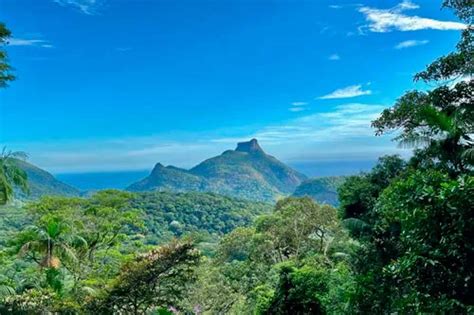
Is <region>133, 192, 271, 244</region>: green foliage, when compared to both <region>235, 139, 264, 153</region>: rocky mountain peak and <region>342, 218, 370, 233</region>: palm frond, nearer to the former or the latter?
<region>342, 218, 370, 233</region>: palm frond

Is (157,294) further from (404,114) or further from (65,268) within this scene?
(404,114)

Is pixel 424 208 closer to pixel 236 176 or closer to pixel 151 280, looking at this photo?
pixel 151 280

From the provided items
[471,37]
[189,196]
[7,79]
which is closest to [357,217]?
[471,37]

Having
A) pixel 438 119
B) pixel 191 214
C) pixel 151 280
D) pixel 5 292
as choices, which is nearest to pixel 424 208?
pixel 438 119

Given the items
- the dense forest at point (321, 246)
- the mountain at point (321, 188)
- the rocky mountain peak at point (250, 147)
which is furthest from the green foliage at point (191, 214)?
the rocky mountain peak at point (250, 147)

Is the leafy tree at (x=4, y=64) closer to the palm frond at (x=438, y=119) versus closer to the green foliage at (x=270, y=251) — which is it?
the palm frond at (x=438, y=119)

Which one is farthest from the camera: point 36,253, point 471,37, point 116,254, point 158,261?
point 116,254

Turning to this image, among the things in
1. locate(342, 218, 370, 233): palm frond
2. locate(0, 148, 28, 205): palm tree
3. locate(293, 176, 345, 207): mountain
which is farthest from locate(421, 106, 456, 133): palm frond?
locate(293, 176, 345, 207): mountain
